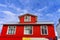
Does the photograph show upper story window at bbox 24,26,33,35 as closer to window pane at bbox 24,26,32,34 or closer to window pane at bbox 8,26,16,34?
window pane at bbox 24,26,32,34

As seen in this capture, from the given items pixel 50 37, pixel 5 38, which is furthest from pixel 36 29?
pixel 5 38

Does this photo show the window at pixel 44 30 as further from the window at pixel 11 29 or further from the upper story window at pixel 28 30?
the window at pixel 11 29

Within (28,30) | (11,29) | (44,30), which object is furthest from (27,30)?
(44,30)

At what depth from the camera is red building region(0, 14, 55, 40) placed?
2277 cm

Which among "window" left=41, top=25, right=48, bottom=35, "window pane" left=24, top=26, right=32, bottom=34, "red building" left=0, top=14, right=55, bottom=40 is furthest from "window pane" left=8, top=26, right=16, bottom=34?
"window" left=41, top=25, right=48, bottom=35

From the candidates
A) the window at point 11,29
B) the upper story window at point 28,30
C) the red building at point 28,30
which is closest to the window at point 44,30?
the red building at point 28,30

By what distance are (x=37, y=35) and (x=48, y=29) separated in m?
2.52

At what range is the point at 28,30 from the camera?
23.7 metres

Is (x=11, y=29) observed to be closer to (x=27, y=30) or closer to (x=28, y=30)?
(x=27, y=30)

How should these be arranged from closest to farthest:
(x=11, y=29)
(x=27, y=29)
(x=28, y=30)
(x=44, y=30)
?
(x=44, y=30) → (x=28, y=30) → (x=27, y=29) → (x=11, y=29)

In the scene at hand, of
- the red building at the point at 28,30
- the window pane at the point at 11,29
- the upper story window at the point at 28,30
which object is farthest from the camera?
the window pane at the point at 11,29

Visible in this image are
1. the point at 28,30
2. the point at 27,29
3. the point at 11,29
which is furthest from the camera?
the point at 11,29

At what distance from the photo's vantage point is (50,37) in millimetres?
22422

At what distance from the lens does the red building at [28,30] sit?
74.7 ft
